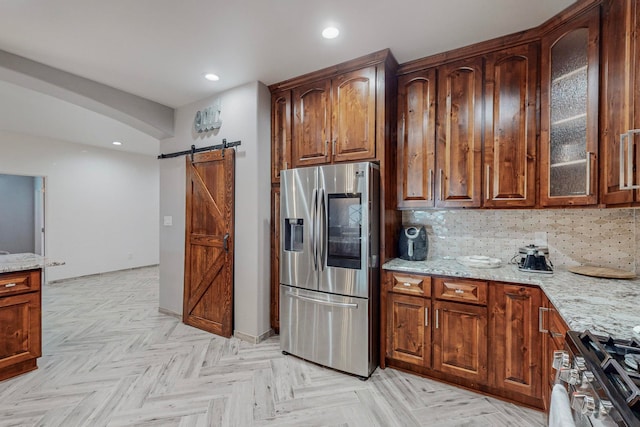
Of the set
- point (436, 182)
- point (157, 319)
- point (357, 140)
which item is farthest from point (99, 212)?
point (436, 182)

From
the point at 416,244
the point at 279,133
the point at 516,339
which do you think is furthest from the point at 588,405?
the point at 279,133

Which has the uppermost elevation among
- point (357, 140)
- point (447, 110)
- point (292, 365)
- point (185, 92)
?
point (185, 92)

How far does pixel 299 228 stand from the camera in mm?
2688

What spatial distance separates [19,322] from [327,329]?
255 centimetres

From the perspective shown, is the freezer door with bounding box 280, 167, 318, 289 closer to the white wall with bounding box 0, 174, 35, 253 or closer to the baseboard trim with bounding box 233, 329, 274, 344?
the baseboard trim with bounding box 233, 329, 274, 344

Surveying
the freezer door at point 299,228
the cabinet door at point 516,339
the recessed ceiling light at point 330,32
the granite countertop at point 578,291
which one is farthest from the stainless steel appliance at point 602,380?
the recessed ceiling light at point 330,32

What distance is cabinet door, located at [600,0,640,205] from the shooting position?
1.42 meters

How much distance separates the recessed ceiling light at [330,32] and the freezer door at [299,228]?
1.04 m

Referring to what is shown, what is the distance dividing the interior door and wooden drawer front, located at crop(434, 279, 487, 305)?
2107 mm

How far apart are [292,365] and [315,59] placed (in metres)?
2.76

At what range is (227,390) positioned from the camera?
2.18 metres

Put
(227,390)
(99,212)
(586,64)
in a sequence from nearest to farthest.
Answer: (586,64) → (227,390) → (99,212)

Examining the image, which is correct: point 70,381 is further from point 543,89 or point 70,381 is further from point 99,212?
point 99,212

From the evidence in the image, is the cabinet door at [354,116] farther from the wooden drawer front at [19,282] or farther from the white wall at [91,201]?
the white wall at [91,201]
